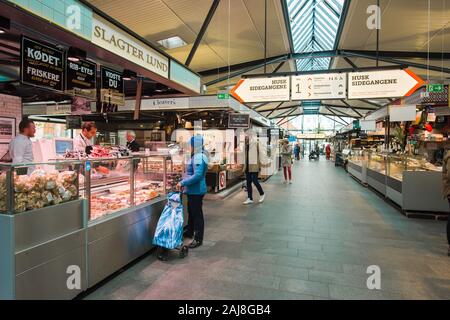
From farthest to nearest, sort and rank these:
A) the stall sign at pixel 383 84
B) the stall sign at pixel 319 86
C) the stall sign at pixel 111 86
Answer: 1. the stall sign at pixel 319 86
2. the stall sign at pixel 111 86
3. the stall sign at pixel 383 84

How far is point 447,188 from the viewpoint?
4020mm

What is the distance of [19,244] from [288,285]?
247 cm

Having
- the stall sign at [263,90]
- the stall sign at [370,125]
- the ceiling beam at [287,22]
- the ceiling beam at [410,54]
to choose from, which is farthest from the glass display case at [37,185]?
the stall sign at [370,125]

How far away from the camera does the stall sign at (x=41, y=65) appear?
11.4 ft

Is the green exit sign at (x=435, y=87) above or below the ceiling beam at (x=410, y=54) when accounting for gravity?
below

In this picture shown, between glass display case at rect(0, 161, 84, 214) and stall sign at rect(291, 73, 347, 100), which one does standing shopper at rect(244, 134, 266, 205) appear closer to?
stall sign at rect(291, 73, 347, 100)

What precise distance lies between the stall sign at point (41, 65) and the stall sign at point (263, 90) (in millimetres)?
2989

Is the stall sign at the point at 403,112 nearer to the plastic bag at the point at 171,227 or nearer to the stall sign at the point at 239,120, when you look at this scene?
the stall sign at the point at 239,120

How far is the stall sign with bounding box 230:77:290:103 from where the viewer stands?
5.45m

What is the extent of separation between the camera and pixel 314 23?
9.96 metres

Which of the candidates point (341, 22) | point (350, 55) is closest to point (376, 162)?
point (350, 55)

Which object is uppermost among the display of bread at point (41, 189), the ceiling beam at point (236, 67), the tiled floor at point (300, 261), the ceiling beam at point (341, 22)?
the ceiling beam at point (341, 22)

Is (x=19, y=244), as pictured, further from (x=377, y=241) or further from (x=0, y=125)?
(x=0, y=125)
